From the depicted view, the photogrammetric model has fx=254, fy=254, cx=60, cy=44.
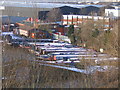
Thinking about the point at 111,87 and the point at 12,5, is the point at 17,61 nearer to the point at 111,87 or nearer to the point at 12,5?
the point at 111,87

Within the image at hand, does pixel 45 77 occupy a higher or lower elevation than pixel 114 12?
lower

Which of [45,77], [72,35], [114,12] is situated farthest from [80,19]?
[45,77]

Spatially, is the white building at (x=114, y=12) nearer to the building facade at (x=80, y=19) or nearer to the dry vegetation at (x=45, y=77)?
the building facade at (x=80, y=19)

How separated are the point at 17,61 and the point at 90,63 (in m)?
0.82

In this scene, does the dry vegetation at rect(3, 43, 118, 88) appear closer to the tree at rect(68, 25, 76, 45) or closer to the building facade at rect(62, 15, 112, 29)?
the tree at rect(68, 25, 76, 45)

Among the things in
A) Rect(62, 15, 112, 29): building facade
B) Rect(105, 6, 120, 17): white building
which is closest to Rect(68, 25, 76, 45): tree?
Rect(62, 15, 112, 29): building facade

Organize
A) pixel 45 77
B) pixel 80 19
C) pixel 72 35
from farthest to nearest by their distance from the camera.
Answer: pixel 80 19 < pixel 72 35 < pixel 45 77

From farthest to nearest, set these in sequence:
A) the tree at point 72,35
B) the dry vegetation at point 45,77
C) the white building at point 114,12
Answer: the white building at point 114,12 → the tree at point 72,35 → the dry vegetation at point 45,77

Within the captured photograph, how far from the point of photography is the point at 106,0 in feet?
15.9

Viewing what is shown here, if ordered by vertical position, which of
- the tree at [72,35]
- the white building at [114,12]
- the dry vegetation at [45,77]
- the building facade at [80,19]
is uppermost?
the white building at [114,12]

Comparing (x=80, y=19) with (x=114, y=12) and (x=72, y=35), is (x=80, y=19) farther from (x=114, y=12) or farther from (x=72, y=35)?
(x=114, y=12)

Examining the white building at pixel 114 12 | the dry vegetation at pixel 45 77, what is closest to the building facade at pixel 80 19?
the white building at pixel 114 12

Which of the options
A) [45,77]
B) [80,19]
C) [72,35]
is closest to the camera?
[45,77]

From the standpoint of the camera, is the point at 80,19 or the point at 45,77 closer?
the point at 45,77
